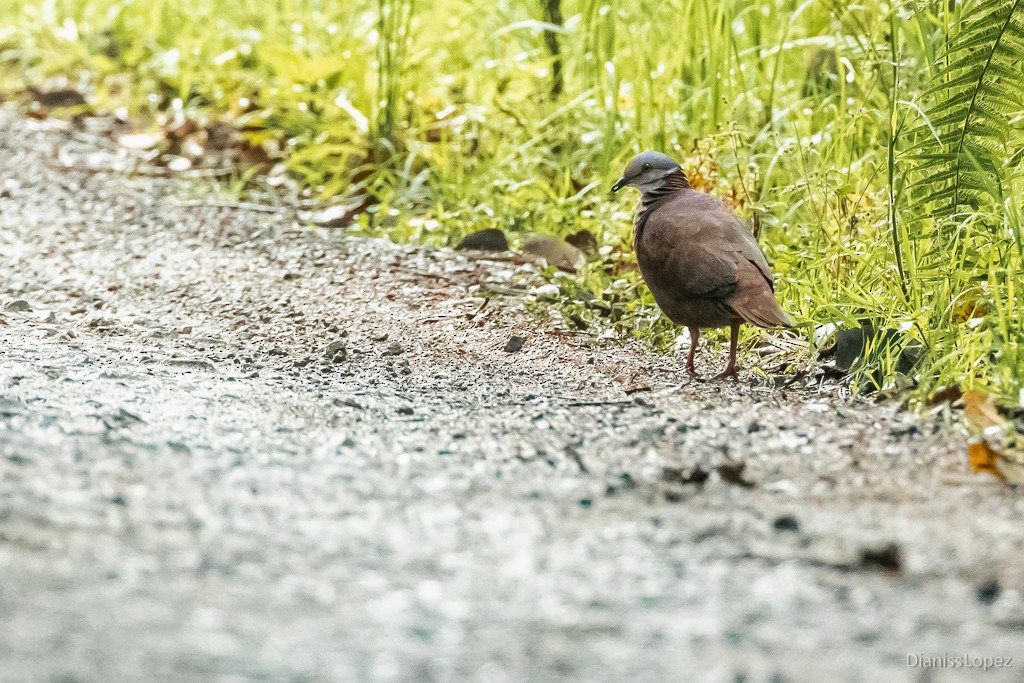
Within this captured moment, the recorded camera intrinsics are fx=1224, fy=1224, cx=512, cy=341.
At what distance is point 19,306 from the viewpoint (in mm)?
4363

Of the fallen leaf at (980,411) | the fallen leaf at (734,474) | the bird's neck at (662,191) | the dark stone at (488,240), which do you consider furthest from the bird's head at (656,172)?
the fallen leaf at (734,474)

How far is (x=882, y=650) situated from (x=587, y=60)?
4070 mm

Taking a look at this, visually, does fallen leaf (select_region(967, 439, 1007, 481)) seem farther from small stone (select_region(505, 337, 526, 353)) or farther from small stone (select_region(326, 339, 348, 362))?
small stone (select_region(326, 339, 348, 362))

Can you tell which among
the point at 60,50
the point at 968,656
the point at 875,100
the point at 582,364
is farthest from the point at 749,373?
the point at 60,50

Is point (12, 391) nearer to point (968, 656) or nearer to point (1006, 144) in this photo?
point (968, 656)

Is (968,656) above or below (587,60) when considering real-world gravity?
below

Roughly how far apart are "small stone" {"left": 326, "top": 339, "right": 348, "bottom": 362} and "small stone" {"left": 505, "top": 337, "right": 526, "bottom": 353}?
1.72 feet

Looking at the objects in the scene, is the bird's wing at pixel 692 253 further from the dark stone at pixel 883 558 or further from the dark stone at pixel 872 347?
the dark stone at pixel 883 558

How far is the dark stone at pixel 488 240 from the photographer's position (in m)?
4.88

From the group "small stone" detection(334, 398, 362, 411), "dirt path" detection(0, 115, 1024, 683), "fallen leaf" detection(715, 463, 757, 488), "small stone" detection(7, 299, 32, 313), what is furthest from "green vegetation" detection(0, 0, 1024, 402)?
"small stone" detection(7, 299, 32, 313)

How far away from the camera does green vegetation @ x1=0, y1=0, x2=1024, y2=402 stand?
357 centimetres

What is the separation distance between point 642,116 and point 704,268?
6.23 ft

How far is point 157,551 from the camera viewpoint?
216 centimetres

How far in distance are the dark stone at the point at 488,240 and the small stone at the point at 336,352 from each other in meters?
1.11
